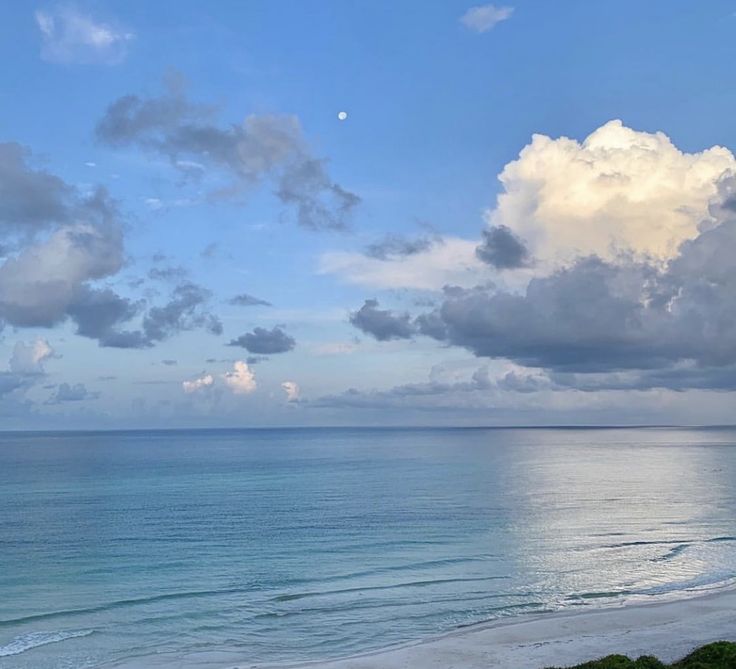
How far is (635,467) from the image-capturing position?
16525cm

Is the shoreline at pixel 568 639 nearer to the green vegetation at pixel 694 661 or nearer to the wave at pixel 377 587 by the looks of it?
the green vegetation at pixel 694 661

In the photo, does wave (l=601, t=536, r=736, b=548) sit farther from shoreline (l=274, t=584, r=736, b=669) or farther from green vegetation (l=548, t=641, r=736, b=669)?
green vegetation (l=548, t=641, r=736, b=669)

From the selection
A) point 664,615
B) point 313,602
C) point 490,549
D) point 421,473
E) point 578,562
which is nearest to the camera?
point 664,615

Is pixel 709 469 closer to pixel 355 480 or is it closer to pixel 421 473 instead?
pixel 421 473

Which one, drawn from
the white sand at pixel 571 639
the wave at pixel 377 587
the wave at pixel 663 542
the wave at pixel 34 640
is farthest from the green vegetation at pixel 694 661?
the wave at pixel 663 542

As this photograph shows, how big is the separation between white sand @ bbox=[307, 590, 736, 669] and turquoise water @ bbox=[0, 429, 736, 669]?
245 cm

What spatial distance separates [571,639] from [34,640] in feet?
89.0

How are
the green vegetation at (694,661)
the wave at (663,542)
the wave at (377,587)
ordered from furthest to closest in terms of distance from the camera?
the wave at (663,542) < the wave at (377,587) < the green vegetation at (694,661)

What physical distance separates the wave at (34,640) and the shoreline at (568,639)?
10.6 meters

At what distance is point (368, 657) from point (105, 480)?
102 metres

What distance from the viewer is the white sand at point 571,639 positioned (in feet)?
110

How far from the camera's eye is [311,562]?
5709cm

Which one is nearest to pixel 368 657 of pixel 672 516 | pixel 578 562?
pixel 578 562

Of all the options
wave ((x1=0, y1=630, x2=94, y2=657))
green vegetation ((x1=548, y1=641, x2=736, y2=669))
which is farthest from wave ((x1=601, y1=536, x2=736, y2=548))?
wave ((x1=0, y1=630, x2=94, y2=657))
